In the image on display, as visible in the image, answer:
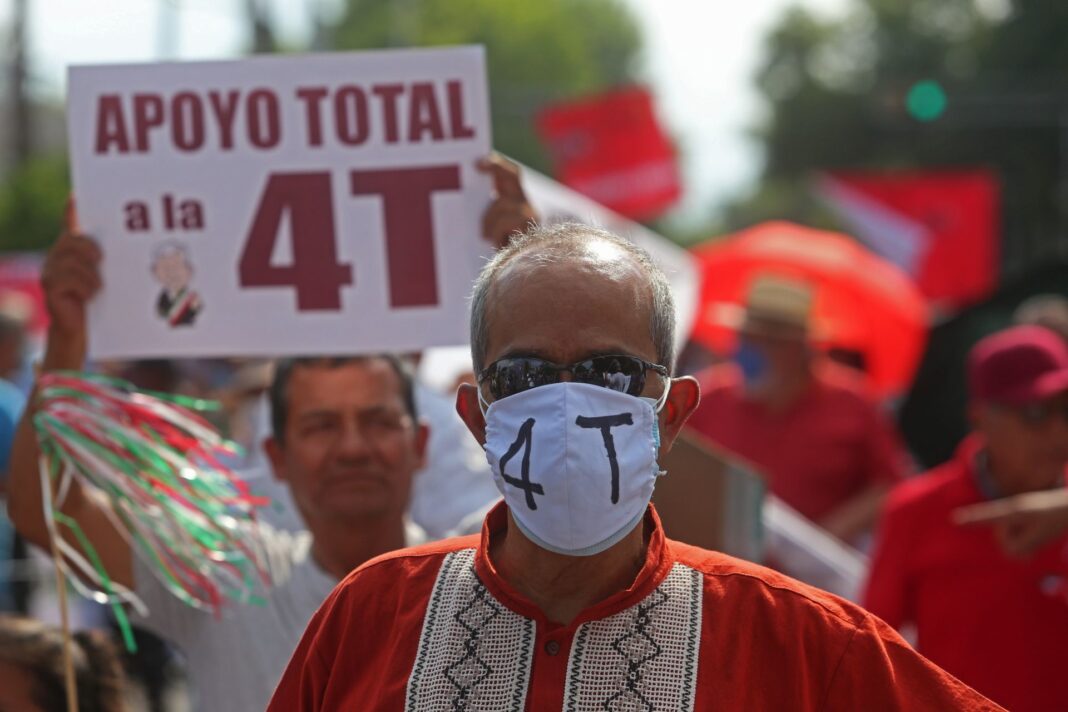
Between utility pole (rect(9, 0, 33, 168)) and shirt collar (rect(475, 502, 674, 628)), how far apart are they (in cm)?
2945

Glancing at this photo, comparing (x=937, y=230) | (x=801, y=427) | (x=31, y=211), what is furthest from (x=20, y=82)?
(x=801, y=427)

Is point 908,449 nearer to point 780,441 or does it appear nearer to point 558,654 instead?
point 780,441

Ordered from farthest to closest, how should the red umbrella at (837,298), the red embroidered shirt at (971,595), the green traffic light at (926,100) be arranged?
the green traffic light at (926,100)
the red umbrella at (837,298)
the red embroidered shirt at (971,595)

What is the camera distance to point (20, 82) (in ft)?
101

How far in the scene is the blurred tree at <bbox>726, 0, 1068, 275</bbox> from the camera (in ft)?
121

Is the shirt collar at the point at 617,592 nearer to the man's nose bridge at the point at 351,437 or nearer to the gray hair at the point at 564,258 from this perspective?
the gray hair at the point at 564,258

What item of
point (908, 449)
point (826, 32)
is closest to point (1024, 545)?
point (908, 449)

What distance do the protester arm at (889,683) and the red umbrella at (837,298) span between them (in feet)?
20.4

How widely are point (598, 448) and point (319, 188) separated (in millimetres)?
1812

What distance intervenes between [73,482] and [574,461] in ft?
5.46

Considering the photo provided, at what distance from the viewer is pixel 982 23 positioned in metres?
49.2

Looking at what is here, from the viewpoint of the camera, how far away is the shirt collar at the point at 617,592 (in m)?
2.28

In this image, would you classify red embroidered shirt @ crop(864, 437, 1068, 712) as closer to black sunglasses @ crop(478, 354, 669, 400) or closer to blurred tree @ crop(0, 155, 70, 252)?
black sunglasses @ crop(478, 354, 669, 400)

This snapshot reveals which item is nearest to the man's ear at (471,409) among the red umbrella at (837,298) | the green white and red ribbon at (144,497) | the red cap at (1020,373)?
the green white and red ribbon at (144,497)
